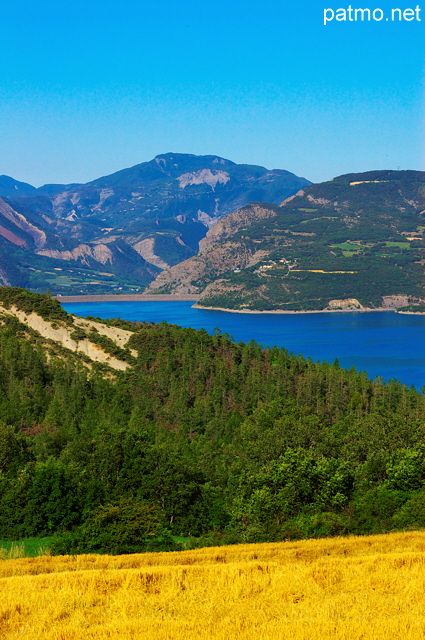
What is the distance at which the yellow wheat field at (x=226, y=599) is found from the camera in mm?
17219

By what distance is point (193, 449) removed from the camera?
72.6 m

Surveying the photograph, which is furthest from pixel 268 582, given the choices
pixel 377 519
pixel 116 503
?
pixel 116 503

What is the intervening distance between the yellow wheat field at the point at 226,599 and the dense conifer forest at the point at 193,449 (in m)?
13.0

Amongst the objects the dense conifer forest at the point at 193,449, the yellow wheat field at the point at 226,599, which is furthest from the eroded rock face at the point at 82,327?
the yellow wheat field at the point at 226,599

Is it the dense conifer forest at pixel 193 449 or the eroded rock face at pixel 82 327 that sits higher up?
the eroded rock face at pixel 82 327

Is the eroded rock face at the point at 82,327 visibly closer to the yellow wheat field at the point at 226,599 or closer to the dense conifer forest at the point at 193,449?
the dense conifer forest at the point at 193,449

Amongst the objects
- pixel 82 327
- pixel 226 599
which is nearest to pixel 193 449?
pixel 82 327

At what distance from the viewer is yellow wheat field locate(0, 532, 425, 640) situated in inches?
678

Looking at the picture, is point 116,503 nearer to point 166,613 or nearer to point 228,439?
point 166,613

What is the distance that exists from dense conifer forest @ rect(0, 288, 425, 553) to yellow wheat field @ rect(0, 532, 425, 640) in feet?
42.7

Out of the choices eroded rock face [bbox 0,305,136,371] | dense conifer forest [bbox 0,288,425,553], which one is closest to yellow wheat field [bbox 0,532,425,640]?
dense conifer forest [bbox 0,288,425,553]

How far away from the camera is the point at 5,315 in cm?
11656

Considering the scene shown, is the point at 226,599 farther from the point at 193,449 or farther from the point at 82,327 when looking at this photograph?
the point at 82,327

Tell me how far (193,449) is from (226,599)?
53.2 m
